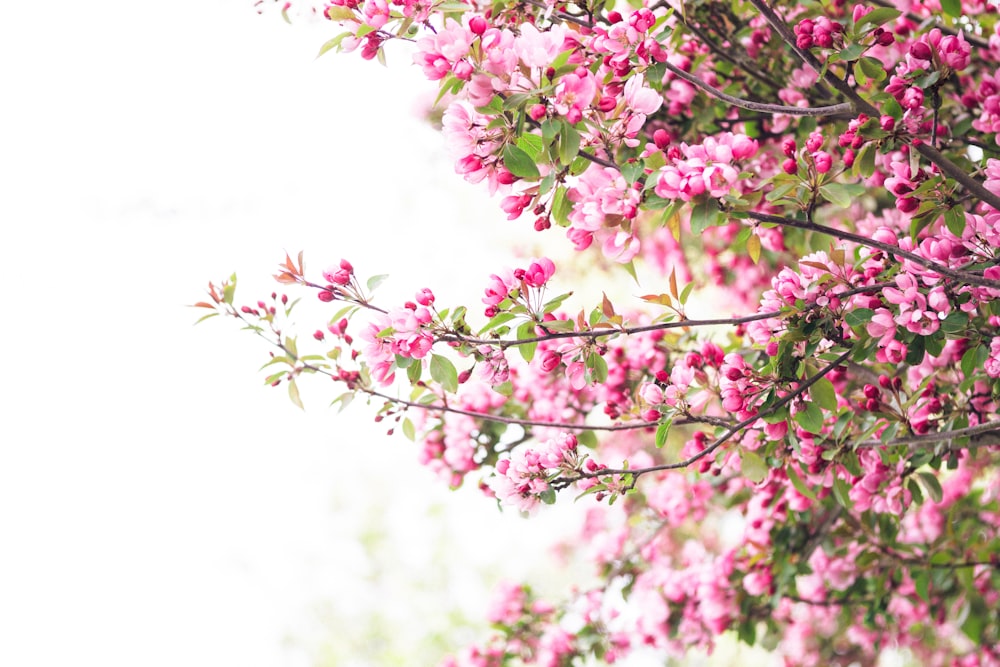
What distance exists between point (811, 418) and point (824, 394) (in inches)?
1.7

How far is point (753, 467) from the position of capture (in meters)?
1.44

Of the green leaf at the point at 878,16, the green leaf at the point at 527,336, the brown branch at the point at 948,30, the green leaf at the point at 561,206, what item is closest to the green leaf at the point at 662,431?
the green leaf at the point at 527,336

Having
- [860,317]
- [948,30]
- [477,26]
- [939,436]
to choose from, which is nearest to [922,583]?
[939,436]

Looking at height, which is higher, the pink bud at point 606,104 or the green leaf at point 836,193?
the pink bud at point 606,104

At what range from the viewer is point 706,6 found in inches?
71.5

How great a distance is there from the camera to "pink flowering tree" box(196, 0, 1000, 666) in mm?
1116

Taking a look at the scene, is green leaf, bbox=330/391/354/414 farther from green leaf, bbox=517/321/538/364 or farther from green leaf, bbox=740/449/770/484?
green leaf, bbox=740/449/770/484

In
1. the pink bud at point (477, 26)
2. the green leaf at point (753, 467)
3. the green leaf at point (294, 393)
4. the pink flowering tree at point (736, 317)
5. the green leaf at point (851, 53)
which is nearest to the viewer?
the pink bud at point (477, 26)

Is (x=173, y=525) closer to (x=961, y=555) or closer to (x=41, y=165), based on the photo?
(x=41, y=165)

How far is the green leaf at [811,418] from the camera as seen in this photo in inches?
49.7

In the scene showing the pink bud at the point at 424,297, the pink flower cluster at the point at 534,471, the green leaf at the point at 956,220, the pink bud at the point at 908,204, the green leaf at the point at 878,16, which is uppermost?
the green leaf at the point at 878,16

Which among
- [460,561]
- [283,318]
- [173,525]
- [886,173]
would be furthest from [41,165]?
[886,173]

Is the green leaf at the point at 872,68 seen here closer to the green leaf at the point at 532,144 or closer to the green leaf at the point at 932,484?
the green leaf at the point at 532,144

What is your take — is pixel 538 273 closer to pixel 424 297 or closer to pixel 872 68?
pixel 424 297
